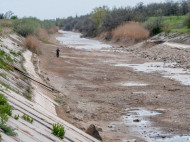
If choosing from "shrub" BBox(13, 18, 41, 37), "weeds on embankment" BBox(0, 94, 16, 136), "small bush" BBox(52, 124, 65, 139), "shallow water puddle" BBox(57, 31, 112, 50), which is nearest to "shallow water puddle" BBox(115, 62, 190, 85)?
"small bush" BBox(52, 124, 65, 139)

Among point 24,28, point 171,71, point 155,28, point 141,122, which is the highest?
point 24,28

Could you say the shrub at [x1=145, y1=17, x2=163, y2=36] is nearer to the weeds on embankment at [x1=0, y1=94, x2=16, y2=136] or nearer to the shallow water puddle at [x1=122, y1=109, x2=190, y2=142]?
the shallow water puddle at [x1=122, y1=109, x2=190, y2=142]

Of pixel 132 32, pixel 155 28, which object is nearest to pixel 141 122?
pixel 155 28

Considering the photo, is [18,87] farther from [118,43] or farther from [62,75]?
[118,43]

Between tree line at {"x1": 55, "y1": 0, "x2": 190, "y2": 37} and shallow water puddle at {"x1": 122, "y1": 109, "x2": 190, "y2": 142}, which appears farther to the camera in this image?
A: tree line at {"x1": 55, "y1": 0, "x2": 190, "y2": 37}

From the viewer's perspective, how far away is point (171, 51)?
1642 inches

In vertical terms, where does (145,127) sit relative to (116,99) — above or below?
above

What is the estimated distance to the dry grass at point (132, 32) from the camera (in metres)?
62.4

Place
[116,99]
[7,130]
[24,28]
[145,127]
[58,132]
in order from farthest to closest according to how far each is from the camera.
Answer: [24,28], [116,99], [145,127], [58,132], [7,130]

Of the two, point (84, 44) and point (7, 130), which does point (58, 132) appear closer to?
point (7, 130)

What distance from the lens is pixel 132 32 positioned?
212 feet

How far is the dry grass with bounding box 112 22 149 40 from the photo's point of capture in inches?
2458

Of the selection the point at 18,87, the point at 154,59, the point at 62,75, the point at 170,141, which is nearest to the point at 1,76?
the point at 18,87

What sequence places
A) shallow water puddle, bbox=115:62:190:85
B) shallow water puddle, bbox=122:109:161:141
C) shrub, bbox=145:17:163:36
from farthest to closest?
shrub, bbox=145:17:163:36 → shallow water puddle, bbox=115:62:190:85 → shallow water puddle, bbox=122:109:161:141
